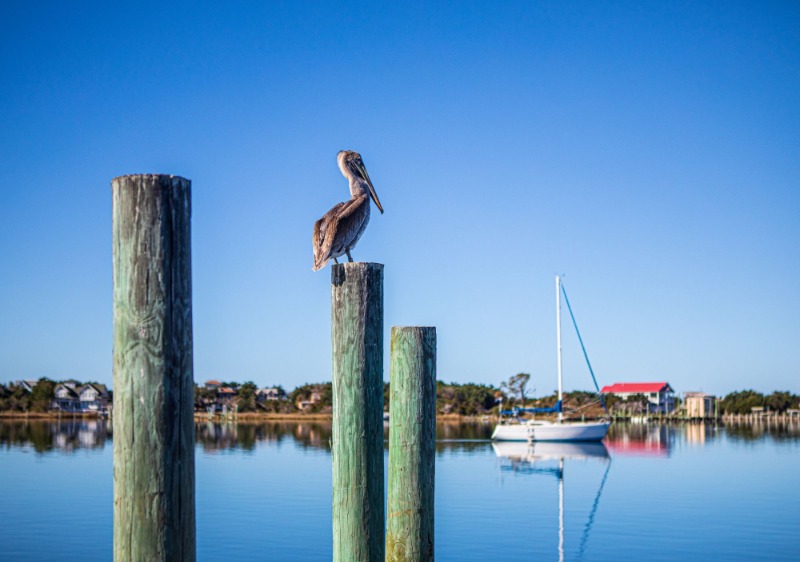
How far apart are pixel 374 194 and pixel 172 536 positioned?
15.8 ft

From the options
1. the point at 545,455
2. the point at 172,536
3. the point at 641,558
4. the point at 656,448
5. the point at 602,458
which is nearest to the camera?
the point at 172,536

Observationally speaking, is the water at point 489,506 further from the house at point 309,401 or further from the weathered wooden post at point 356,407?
the house at point 309,401

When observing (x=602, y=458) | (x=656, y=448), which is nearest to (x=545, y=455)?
(x=602, y=458)

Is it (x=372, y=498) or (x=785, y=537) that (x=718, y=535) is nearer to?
(x=785, y=537)

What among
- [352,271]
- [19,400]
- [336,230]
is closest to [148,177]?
[352,271]

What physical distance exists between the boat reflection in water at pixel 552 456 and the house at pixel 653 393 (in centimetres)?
7471

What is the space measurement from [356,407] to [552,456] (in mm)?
57306

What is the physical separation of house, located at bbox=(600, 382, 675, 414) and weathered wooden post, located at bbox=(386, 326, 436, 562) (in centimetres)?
14193

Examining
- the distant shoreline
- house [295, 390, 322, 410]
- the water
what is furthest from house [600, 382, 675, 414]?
the water

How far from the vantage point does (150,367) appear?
393cm

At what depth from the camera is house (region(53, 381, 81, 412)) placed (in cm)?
13300

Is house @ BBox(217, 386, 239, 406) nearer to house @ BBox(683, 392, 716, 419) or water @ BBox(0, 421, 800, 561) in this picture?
house @ BBox(683, 392, 716, 419)

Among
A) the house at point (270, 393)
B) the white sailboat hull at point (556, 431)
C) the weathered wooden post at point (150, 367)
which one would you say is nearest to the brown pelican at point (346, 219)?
the weathered wooden post at point (150, 367)

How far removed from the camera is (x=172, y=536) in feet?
12.9
